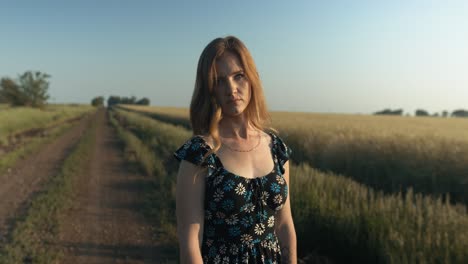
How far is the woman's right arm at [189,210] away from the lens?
4.99 ft

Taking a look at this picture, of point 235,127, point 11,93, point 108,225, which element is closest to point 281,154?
point 235,127

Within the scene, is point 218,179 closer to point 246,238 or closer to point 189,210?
point 189,210

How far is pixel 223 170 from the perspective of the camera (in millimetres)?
1601

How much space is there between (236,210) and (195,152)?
1.04 feet

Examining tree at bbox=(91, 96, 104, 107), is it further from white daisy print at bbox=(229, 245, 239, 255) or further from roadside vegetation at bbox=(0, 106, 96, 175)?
white daisy print at bbox=(229, 245, 239, 255)

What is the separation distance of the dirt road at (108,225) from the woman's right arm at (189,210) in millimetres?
3472

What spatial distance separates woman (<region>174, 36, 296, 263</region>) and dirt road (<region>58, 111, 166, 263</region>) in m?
3.37

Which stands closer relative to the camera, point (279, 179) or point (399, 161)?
point (279, 179)

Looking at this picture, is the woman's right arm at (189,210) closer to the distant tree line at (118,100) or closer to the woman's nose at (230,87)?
the woman's nose at (230,87)

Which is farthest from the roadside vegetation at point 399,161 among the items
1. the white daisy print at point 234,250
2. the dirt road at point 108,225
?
the white daisy print at point 234,250

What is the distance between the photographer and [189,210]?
1530mm

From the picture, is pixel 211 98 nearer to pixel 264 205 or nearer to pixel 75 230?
pixel 264 205

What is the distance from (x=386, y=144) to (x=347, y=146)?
88cm

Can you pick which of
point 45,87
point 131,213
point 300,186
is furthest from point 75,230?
point 45,87
